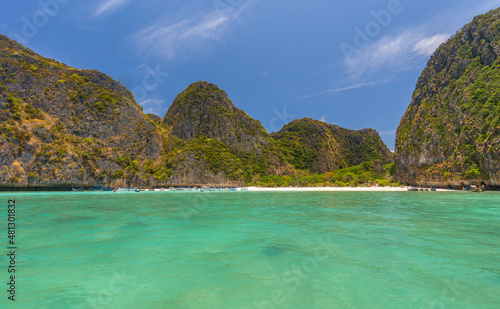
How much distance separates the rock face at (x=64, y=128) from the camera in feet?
318

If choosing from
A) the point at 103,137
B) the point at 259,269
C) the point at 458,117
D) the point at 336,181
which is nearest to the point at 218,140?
the point at 103,137

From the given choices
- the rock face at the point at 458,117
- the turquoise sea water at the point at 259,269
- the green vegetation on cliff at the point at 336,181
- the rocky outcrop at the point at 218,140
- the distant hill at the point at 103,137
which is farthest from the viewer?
the rocky outcrop at the point at 218,140

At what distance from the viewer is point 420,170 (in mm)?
95750

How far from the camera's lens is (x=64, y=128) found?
114312mm

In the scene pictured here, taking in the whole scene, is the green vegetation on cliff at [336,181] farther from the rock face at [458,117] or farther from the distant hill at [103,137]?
the distant hill at [103,137]

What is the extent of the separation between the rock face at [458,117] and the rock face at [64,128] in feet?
436

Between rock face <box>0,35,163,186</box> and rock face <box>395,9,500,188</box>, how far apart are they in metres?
133

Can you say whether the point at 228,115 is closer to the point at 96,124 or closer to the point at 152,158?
the point at 152,158

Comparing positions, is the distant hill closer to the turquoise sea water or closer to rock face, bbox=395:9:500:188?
rock face, bbox=395:9:500:188

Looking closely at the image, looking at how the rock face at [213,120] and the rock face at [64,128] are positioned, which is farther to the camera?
the rock face at [213,120]

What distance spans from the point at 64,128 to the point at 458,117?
6413 inches

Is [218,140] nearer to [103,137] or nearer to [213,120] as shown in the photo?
[213,120]

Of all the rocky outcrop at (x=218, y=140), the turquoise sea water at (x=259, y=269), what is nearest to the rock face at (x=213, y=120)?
the rocky outcrop at (x=218, y=140)

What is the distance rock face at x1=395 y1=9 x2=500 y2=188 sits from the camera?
72.4 meters
